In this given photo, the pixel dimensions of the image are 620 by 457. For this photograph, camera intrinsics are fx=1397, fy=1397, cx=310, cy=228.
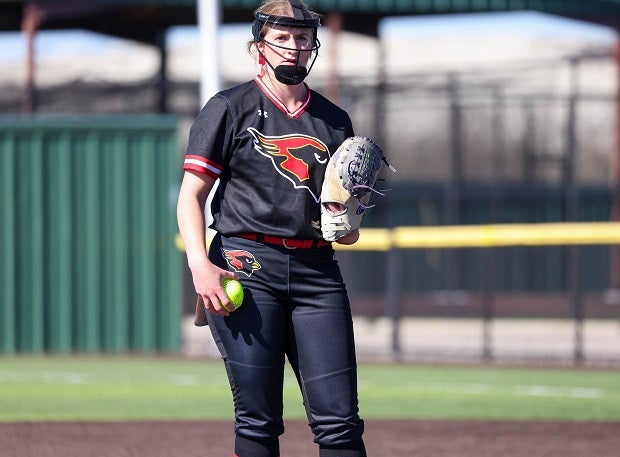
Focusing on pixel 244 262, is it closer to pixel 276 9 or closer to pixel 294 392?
pixel 276 9

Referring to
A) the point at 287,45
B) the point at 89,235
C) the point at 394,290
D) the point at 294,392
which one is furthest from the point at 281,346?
the point at 89,235

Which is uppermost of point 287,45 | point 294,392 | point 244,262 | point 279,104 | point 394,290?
point 287,45

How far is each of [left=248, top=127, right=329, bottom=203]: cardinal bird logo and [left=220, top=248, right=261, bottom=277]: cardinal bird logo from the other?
0.33 m

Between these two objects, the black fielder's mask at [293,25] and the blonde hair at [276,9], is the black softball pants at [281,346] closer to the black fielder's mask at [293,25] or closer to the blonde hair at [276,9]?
the black fielder's mask at [293,25]

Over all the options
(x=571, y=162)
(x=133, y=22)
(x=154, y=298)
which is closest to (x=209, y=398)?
(x=154, y=298)

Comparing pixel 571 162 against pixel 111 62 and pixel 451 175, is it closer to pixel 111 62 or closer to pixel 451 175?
pixel 451 175

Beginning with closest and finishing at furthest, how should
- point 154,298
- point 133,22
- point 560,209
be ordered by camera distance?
point 154,298 < point 560,209 < point 133,22

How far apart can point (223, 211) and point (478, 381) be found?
26.6ft

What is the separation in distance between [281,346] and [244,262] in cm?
36

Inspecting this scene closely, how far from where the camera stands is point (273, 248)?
5445 mm

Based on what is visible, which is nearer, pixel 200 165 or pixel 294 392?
pixel 200 165

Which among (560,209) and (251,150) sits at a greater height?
(251,150)

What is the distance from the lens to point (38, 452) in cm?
828

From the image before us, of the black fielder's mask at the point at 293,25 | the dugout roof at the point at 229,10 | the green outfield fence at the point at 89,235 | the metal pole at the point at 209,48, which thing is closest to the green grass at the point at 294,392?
the green outfield fence at the point at 89,235
